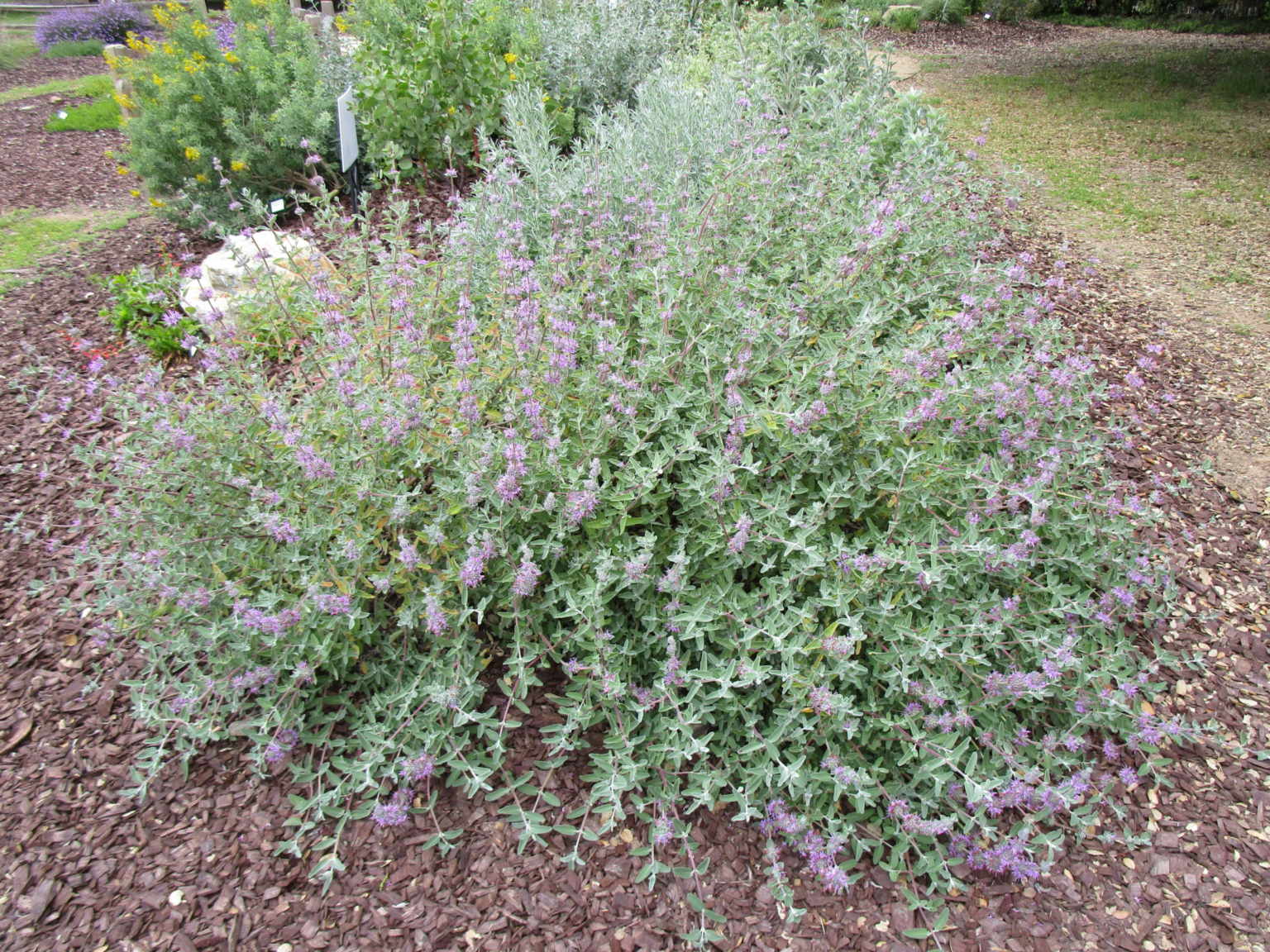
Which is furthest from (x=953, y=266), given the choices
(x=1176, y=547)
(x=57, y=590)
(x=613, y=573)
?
(x=57, y=590)

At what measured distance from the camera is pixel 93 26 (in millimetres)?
14703

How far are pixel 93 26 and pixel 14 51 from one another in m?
1.52

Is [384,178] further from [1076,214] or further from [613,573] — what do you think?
[1076,214]

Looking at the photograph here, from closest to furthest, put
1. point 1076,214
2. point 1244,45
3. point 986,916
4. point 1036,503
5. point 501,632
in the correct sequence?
point 986,916 → point 1036,503 → point 501,632 → point 1076,214 → point 1244,45

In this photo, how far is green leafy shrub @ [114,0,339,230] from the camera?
5527 mm

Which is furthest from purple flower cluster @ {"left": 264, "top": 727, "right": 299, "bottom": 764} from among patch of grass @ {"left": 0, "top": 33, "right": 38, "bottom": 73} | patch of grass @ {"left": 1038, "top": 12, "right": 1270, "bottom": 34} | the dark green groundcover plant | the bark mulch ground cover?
patch of grass @ {"left": 1038, "top": 12, "right": 1270, "bottom": 34}

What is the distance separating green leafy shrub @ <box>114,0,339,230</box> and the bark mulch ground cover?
3476mm

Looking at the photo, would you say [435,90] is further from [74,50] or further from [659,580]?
[74,50]

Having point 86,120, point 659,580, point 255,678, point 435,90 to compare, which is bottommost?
point 255,678

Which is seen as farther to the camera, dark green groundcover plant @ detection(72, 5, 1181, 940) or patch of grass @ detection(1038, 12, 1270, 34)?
patch of grass @ detection(1038, 12, 1270, 34)

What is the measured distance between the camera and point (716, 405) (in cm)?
270

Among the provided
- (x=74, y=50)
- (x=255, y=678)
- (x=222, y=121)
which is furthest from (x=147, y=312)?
(x=74, y=50)

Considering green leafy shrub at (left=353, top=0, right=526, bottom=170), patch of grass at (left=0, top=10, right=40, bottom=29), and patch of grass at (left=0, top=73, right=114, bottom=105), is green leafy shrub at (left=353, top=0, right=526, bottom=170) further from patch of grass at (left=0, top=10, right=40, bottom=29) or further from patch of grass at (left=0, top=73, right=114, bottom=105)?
patch of grass at (left=0, top=10, right=40, bottom=29)

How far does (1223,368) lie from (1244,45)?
14293mm
